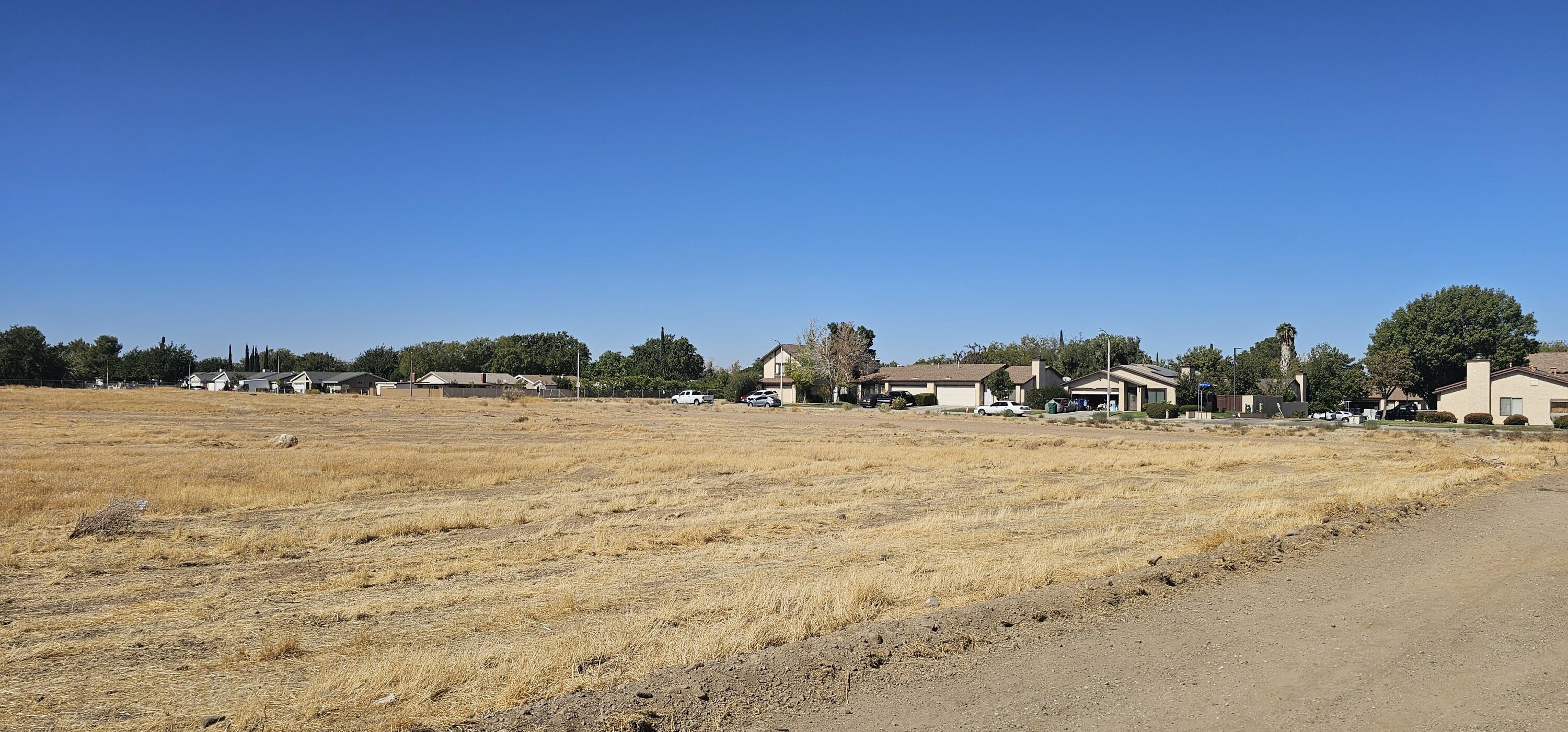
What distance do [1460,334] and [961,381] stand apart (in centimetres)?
5399

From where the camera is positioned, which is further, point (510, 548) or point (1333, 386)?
point (1333, 386)

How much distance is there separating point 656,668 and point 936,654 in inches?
98.2

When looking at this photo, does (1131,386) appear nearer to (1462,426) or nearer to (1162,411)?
(1162,411)

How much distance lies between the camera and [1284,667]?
793 cm

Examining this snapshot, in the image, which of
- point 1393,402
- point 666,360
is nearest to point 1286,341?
point 1393,402

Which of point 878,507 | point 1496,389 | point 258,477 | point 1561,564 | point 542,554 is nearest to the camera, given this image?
point 1561,564

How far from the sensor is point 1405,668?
782cm

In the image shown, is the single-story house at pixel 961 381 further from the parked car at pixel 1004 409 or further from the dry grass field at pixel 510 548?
the dry grass field at pixel 510 548

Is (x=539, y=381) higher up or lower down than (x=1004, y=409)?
higher up

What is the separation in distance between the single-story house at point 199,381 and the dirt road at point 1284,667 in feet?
625

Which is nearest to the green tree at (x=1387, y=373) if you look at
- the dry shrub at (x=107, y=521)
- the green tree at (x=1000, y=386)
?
Result: the green tree at (x=1000, y=386)

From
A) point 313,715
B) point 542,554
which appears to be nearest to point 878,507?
point 542,554

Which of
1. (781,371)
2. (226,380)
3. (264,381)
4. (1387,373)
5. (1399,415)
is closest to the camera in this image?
(1399,415)

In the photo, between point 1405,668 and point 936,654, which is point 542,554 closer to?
point 936,654
